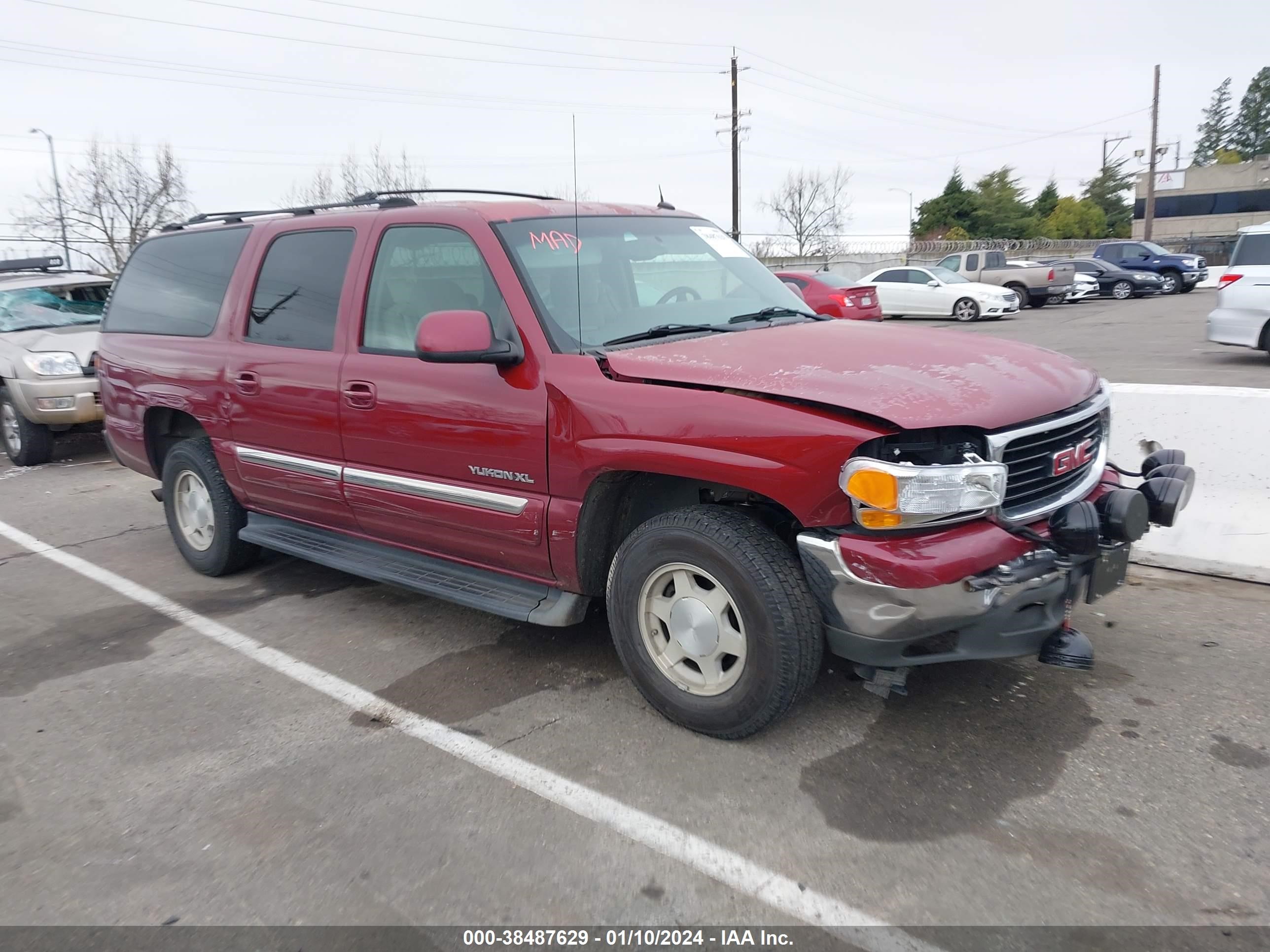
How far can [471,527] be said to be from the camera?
3.93 meters

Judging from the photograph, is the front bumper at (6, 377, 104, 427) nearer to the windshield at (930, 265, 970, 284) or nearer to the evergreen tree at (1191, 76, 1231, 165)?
the windshield at (930, 265, 970, 284)

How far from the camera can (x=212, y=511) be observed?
5363mm

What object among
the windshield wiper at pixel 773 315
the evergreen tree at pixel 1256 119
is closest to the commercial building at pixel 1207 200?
the evergreen tree at pixel 1256 119

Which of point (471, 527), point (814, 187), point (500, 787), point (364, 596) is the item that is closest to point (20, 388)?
point (364, 596)

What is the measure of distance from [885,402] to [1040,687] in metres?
1.60

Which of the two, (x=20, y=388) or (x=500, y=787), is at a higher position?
(x=20, y=388)

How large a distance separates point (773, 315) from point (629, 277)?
66cm

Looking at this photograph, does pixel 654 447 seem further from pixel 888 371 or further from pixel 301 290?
pixel 301 290

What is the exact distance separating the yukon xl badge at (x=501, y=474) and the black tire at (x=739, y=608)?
492 mm

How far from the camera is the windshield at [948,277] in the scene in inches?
927

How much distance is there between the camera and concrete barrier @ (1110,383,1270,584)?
15.8 ft

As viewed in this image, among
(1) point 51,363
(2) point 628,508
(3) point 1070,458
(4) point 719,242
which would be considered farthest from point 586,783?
(1) point 51,363

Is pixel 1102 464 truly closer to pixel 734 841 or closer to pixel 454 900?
pixel 734 841

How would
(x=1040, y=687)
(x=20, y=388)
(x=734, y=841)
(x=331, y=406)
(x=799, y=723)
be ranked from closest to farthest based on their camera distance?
1. (x=734, y=841)
2. (x=799, y=723)
3. (x=1040, y=687)
4. (x=331, y=406)
5. (x=20, y=388)
